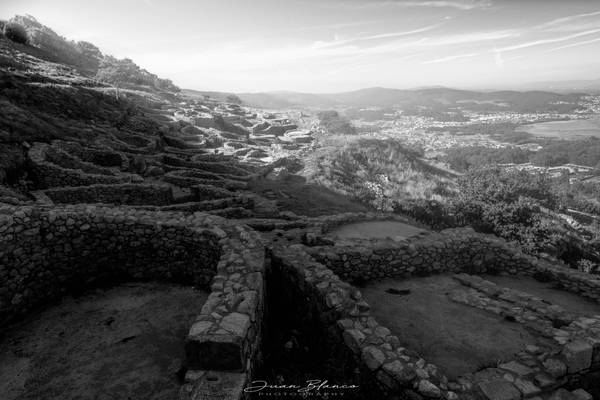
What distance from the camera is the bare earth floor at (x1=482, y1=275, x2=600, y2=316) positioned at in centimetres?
901

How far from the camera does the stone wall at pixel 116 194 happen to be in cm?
1160

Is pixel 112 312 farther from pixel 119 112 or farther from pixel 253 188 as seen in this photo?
pixel 119 112

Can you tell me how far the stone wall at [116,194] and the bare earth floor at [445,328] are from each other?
9082 mm

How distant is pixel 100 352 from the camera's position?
5.81 meters

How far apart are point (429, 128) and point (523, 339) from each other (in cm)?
13821

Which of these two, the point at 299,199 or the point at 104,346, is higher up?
the point at 104,346

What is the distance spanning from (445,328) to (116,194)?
11528 millimetres

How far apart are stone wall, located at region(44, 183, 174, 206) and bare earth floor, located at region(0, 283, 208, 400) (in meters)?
5.85

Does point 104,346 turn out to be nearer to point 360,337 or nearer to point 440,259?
point 360,337

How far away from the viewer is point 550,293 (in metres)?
9.70

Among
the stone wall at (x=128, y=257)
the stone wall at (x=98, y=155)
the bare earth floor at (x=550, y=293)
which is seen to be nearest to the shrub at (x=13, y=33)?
the stone wall at (x=98, y=155)

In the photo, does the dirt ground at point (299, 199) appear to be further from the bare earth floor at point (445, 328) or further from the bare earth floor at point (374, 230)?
the bare earth floor at point (445, 328)

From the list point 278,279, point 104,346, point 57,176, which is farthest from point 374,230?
point 57,176

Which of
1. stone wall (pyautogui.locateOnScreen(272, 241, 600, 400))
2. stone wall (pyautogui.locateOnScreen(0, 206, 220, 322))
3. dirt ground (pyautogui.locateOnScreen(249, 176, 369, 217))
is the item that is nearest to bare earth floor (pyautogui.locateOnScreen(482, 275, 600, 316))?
stone wall (pyautogui.locateOnScreen(272, 241, 600, 400))
